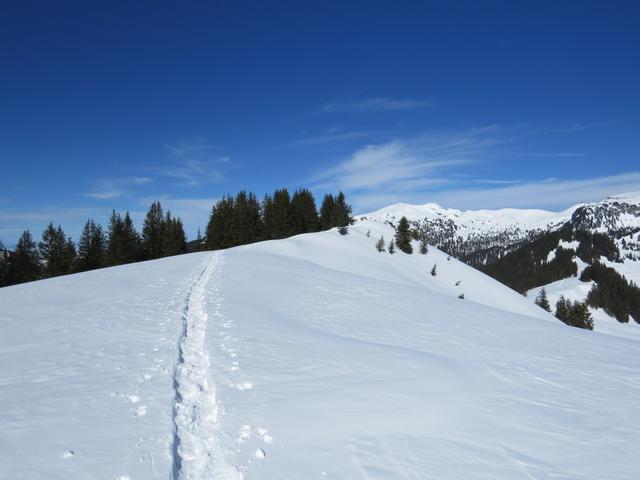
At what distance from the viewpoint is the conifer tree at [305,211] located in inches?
2859

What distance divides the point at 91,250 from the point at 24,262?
8.76m

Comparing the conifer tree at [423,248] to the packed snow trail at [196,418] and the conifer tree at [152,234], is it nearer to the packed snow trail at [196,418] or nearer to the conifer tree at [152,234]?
the conifer tree at [152,234]

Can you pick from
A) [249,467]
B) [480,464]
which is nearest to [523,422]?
[480,464]

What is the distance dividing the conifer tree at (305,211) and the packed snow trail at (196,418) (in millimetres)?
61069

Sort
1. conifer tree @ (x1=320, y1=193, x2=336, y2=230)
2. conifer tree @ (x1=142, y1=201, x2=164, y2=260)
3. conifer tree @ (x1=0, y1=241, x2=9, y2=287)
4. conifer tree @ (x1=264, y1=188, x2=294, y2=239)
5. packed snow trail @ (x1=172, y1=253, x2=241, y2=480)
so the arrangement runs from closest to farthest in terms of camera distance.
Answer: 1. packed snow trail @ (x1=172, y1=253, x2=241, y2=480)
2. conifer tree @ (x1=0, y1=241, x2=9, y2=287)
3. conifer tree @ (x1=142, y1=201, x2=164, y2=260)
4. conifer tree @ (x1=264, y1=188, x2=294, y2=239)
5. conifer tree @ (x1=320, y1=193, x2=336, y2=230)

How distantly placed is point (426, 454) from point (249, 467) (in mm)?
2609

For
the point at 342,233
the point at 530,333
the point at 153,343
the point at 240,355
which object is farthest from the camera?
the point at 342,233

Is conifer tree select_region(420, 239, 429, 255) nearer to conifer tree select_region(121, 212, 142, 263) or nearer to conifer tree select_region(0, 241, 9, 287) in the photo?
conifer tree select_region(121, 212, 142, 263)

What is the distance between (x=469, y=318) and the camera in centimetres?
1683

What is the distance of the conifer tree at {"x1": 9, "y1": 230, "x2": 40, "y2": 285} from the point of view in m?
51.9

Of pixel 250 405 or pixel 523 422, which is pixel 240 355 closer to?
pixel 250 405

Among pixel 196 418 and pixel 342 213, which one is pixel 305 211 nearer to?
pixel 342 213

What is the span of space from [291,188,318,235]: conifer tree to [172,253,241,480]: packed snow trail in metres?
61.1

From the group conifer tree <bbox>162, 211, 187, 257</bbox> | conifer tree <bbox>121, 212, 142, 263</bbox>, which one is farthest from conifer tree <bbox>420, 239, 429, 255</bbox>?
conifer tree <bbox>121, 212, 142, 263</bbox>
